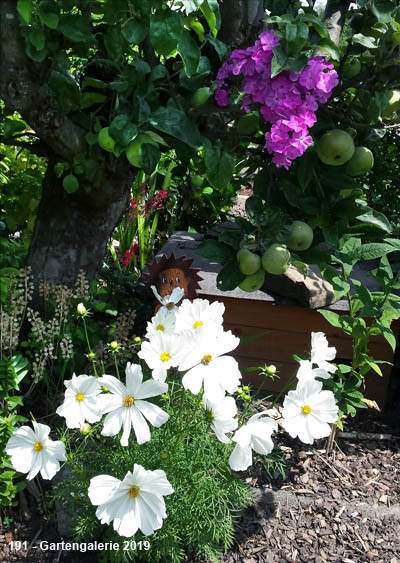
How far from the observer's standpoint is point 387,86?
1.58 meters

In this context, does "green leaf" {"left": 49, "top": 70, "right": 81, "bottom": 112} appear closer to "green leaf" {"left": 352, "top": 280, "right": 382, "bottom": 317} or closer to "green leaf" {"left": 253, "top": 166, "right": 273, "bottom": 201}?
"green leaf" {"left": 253, "top": 166, "right": 273, "bottom": 201}

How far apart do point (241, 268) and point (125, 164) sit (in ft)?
2.45

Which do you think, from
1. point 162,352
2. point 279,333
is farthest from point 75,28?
point 279,333

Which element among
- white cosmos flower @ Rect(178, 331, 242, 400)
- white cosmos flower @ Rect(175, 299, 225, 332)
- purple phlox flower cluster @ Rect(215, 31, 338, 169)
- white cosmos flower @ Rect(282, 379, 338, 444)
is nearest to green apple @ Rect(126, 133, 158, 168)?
purple phlox flower cluster @ Rect(215, 31, 338, 169)

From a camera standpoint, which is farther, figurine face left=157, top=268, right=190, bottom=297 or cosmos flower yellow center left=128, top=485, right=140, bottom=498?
figurine face left=157, top=268, right=190, bottom=297

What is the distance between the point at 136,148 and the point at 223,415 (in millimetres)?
748

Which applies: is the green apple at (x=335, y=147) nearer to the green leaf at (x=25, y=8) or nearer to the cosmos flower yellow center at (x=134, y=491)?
the green leaf at (x=25, y=8)

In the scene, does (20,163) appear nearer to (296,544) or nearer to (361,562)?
(296,544)

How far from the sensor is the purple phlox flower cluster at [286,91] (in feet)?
4.53

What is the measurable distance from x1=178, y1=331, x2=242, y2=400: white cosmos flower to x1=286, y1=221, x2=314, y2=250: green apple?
0.42 metres

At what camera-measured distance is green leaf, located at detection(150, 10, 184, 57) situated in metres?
1.31

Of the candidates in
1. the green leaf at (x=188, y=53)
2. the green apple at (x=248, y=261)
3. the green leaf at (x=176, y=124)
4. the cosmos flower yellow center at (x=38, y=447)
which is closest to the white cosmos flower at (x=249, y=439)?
the green apple at (x=248, y=261)

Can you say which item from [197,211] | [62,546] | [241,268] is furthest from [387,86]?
[197,211]

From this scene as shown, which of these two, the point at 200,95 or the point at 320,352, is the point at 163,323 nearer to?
the point at 320,352
